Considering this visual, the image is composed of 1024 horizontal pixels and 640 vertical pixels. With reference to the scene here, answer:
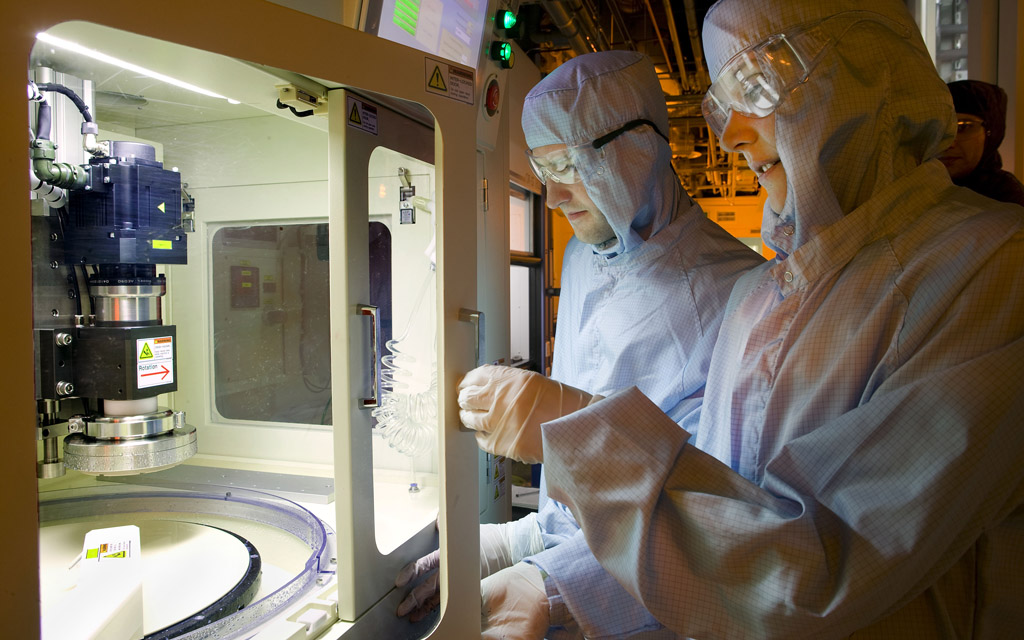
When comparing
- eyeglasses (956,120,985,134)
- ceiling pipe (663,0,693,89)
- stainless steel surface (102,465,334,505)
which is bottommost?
stainless steel surface (102,465,334,505)

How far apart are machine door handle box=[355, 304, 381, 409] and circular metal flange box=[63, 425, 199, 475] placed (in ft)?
1.20

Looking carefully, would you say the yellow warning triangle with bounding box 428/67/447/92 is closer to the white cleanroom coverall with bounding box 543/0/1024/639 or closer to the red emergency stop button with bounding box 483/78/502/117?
the white cleanroom coverall with bounding box 543/0/1024/639

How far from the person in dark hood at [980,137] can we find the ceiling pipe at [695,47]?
4.77ft

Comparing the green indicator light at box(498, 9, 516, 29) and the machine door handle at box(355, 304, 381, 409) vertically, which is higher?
the green indicator light at box(498, 9, 516, 29)

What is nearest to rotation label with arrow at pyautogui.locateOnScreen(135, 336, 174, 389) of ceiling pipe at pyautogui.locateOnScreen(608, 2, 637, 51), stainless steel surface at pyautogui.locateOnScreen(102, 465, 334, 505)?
stainless steel surface at pyautogui.locateOnScreen(102, 465, 334, 505)

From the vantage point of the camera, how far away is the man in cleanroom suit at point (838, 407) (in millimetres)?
826

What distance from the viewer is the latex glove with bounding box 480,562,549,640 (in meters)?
1.18

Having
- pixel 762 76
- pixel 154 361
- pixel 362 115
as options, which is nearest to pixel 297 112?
pixel 362 115

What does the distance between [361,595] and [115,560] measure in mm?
427

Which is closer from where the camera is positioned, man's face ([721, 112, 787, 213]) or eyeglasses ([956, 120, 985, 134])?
man's face ([721, 112, 787, 213])

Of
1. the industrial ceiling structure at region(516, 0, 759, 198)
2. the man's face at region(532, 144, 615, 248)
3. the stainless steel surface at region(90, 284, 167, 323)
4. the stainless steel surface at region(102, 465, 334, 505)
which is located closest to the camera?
the stainless steel surface at region(90, 284, 167, 323)

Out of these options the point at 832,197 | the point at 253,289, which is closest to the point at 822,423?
the point at 832,197

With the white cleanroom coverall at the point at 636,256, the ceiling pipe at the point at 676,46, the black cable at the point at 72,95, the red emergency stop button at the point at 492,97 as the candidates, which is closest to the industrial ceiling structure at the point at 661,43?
the ceiling pipe at the point at 676,46

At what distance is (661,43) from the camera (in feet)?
13.3
